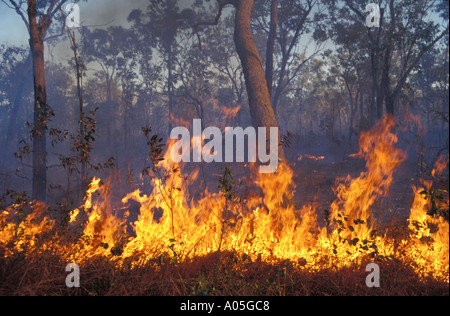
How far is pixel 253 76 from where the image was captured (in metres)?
6.80

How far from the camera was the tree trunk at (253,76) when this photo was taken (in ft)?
21.7

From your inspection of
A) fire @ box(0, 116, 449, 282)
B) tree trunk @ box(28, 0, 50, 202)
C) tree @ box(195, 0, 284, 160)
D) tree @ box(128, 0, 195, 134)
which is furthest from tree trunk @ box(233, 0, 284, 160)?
tree @ box(128, 0, 195, 134)

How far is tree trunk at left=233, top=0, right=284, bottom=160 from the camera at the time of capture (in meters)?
6.62

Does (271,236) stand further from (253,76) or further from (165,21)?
(165,21)

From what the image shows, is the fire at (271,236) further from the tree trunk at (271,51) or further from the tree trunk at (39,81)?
the tree trunk at (271,51)

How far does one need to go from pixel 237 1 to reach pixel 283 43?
705 inches

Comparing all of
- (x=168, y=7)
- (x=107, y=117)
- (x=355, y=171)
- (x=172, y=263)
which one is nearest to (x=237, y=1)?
(x=172, y=263)

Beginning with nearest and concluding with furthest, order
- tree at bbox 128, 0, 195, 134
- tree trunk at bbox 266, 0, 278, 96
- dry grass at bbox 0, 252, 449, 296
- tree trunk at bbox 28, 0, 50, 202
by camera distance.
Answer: dry grass at bbox 0, 252, 449, 296 → tree trunk at bbox 28, 0, 50, 202 → tree trunk at bbox 266, 0, 278, 96 → tree at bbox 128, 0, 195, 134

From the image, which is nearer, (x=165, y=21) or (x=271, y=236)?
(x=271, y=236)

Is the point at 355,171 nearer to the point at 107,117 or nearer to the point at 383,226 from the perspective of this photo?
the point at 383,226

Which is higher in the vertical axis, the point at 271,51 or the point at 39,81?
the point at 271,51

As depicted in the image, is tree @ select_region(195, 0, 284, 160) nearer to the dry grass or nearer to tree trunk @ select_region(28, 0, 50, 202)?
the dry grass

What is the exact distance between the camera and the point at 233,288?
3180 millimetres

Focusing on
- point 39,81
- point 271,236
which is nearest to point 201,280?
point 271,236
